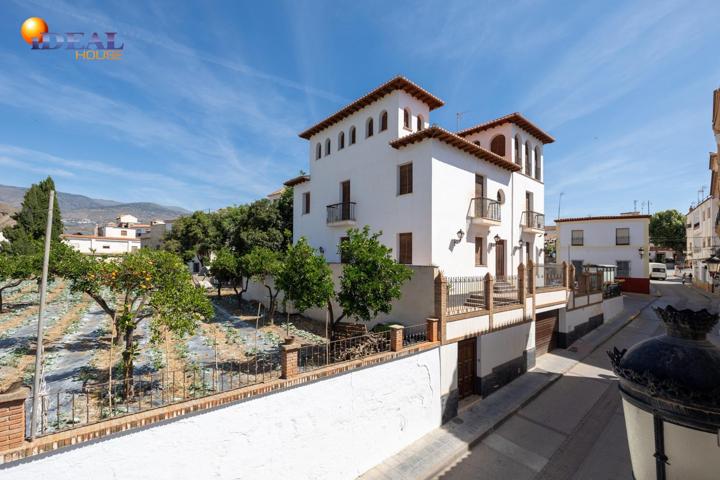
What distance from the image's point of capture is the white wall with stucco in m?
4.32

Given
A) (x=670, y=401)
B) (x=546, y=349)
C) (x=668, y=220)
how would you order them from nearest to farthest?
(x=670, y=401), (x=546, y=349), (x=668, y=220)

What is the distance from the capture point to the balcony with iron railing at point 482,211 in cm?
1573

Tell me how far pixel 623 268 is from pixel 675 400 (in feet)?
125

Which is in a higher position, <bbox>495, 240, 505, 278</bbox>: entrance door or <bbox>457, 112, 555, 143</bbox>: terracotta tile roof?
<bbox>457, 112, 555, 143</bbox>: terracotta tile roof

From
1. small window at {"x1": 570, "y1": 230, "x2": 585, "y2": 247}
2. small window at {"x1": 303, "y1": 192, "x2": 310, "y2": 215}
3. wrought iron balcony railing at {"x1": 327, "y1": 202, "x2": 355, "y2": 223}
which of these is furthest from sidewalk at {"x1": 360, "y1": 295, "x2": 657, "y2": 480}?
small window at {"x1": 570, "y1": 230, "x2": 585, "y2": 247}

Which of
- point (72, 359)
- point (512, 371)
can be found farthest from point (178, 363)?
point (512, 371)

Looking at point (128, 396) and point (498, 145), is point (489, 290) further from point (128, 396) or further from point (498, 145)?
point (498, 145)

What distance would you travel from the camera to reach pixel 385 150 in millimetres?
16016

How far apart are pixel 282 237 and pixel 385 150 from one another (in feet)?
37.8

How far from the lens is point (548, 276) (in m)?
15.4

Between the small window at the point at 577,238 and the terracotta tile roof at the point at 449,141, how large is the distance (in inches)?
844

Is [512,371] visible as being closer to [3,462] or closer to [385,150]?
[385,150]

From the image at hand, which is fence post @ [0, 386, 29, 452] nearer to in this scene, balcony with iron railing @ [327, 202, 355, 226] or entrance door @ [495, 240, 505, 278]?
balcony with iron railing @ [327, 202, 355, 226]

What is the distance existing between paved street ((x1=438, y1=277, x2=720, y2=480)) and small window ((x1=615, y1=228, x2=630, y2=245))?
78.8ft
